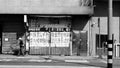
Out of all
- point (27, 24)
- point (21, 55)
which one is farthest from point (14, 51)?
point (27, 24)

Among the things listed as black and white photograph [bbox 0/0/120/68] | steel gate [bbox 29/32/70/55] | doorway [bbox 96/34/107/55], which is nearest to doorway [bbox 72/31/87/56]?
black and white photograph [bbox 0/0/120/68]

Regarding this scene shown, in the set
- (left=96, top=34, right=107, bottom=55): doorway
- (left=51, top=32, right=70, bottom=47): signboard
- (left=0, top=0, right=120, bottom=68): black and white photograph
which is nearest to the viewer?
(left=0, top=0, right=120, bottom=68): black and white photograph

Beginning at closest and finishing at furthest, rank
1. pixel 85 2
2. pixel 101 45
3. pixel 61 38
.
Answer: pixel 85 2
pixel 61 38
pixel 101 45

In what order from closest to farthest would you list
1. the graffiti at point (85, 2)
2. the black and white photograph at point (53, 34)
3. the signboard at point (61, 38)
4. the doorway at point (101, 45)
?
the graffiti at point (85, 2) → the black and white photograph at point (53, 34) → the signboard at point (61, 38) → the doorway at point (101, 45)

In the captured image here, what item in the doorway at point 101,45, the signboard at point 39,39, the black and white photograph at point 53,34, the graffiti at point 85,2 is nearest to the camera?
the graffiti at point 85,2

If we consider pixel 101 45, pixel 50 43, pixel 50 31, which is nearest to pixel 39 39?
pixel 50 43

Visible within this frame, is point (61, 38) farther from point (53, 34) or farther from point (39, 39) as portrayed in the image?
point (39, 39)

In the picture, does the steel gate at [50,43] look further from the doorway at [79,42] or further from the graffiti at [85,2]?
the graffiti at [85,2]

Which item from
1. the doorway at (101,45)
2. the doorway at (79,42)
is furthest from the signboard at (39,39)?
the doorway at (101,45)

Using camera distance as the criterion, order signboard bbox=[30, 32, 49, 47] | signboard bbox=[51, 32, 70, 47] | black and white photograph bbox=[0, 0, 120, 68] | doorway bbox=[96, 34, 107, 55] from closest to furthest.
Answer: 1. black and white photograph bbox=[0, 0, 120, 68]
2. signboard bbox=[30, 32, 49, 47]
3. signboard bbox=[51, 32, 70, 47]
4. doorway bbox=[96, 34, 107, 55]

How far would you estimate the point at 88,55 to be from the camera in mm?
25734

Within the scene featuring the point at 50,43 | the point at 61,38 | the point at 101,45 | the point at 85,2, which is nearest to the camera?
the point at 85,2

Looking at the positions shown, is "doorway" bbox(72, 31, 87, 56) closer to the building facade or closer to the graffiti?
the building facade

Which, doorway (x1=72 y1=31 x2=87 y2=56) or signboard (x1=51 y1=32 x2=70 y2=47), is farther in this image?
signboard (x1=51 y1=32 x2=70 y2=47)
